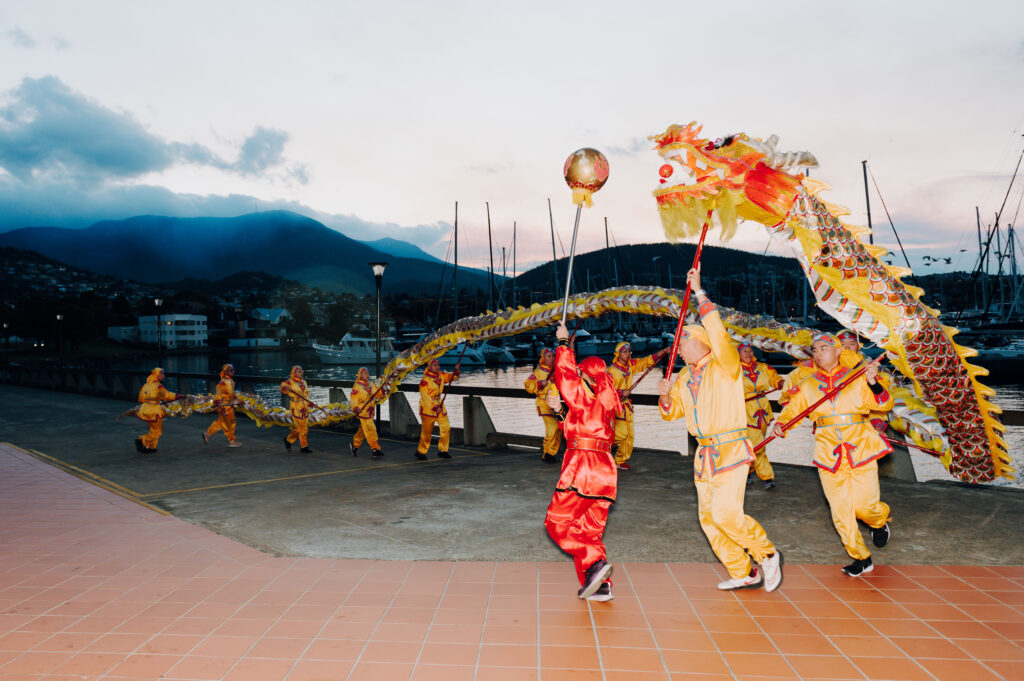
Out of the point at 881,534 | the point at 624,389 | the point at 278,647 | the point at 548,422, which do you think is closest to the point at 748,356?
the point at 624,389

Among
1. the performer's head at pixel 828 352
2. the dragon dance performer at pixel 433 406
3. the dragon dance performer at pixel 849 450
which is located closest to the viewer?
the dragon dance performer at pixel 849 450

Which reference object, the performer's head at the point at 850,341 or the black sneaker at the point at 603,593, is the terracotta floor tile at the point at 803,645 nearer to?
the black sneaker at the point at 603,593

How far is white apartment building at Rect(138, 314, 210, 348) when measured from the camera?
12069cm

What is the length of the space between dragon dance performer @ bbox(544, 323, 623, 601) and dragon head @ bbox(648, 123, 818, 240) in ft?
4.80

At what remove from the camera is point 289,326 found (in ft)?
441

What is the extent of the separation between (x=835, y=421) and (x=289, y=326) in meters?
139

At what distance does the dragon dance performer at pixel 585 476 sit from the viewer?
4230mm

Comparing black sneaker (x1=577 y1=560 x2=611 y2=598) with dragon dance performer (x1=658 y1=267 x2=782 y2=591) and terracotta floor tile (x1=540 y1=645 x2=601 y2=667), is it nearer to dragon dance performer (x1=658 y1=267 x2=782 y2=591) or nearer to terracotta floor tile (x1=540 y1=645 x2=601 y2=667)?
terracotta floor tile (x1=540 y1=645 x2=601 y2=667)

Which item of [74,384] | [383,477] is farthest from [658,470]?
[74,384]

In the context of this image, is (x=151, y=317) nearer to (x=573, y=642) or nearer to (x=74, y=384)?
(x=74, y=384)

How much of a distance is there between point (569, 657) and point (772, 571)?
66.9 inches

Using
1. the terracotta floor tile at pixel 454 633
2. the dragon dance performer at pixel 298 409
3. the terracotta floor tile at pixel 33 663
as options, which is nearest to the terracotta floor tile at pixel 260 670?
the terracotta floor tile at pixel 454 633

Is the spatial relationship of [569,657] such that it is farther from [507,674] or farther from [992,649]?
[992,649]

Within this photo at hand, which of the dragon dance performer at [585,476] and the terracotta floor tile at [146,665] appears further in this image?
the dragon dance performer at [585,476]
